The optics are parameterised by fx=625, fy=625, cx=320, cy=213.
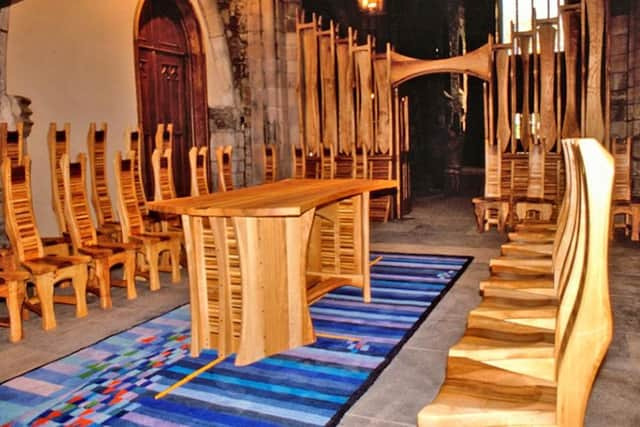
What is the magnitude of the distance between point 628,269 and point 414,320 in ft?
7.78

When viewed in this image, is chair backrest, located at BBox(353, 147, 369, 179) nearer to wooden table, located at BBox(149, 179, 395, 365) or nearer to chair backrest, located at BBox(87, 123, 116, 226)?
chair backrest, located at BBox(87, 123, 116, 226)

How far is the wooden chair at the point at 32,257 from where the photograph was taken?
13.2 feet

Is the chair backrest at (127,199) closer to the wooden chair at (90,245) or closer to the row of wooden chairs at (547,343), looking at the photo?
the wooden chair at (90,245)

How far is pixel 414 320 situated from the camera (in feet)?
13.2

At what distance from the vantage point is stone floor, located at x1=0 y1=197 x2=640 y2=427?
2703 mm

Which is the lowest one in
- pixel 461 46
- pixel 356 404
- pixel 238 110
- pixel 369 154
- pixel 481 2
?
pixel 356 404

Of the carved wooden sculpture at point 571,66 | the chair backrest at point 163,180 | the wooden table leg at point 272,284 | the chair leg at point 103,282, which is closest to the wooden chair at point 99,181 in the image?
the chair backrest at point 163,180

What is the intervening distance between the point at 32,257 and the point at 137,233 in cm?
104

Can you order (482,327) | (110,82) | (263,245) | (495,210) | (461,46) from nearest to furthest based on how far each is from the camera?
(482,327) → (263,245) → (110,82) → (495,210) → (461,46)

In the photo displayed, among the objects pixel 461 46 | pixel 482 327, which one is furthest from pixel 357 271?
pixel 461 46

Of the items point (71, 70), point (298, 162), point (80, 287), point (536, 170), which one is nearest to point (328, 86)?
point (298, 162)

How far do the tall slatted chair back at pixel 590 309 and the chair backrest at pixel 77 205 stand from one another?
3870 millimetres

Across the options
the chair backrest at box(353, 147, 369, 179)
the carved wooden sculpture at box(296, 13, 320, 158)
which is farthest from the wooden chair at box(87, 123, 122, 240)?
the carved wooden sculpture at box(296, 13, 320, 158)

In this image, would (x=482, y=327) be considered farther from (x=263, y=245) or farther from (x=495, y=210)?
(x=495, y=210)
